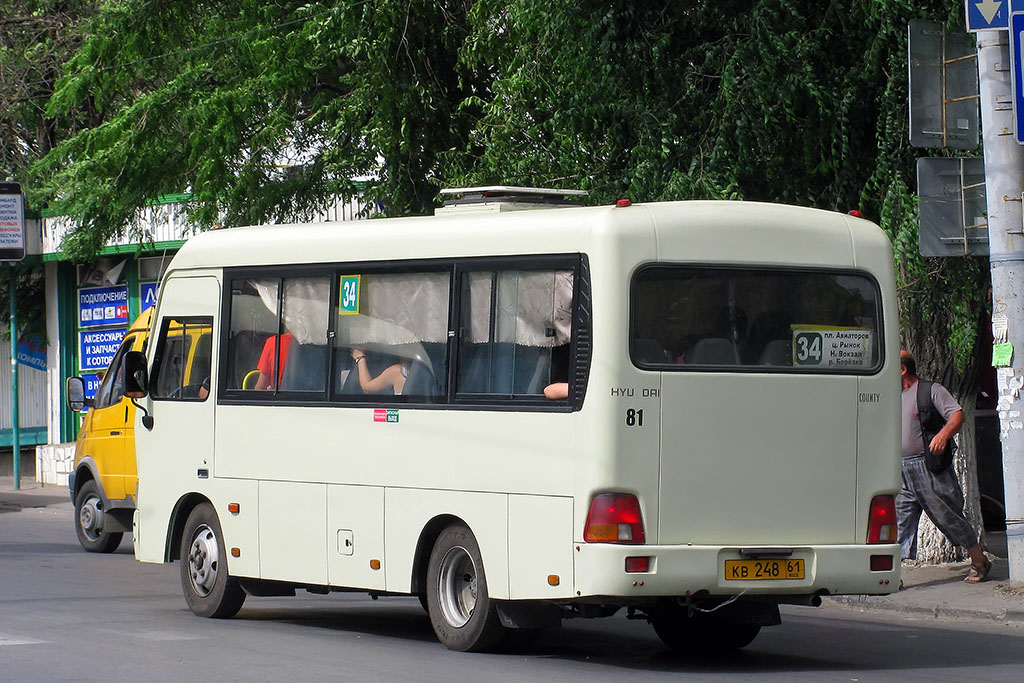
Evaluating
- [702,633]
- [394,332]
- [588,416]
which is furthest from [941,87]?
[588,416]

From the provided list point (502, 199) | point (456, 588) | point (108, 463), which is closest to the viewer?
point (456, 588)

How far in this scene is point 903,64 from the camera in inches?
541

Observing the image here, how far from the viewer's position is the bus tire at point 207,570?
11.8m

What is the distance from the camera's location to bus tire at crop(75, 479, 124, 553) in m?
17.3

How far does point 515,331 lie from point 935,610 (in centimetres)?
455

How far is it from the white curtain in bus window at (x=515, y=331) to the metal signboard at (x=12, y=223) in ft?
53.4

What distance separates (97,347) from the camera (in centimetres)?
2778

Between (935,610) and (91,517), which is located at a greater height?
(91,517)

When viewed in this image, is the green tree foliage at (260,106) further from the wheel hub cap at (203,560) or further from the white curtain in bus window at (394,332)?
the white curtain in bus window at (394,332)

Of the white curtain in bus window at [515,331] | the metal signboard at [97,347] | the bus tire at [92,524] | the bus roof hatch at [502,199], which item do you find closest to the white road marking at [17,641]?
the white curtain in bus window at [515,331]

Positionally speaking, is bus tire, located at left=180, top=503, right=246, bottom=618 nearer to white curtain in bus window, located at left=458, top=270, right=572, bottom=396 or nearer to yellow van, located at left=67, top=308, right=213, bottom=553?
white curtain in bus window, located at left=458, top=270, right=572, bottom=396

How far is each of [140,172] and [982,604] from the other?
1168 cm

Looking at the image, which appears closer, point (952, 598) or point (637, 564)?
point (637, 564)

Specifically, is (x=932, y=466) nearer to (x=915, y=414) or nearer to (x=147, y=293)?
(x=915, y=414)
